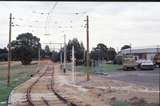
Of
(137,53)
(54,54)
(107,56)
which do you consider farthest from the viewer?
(54,54)

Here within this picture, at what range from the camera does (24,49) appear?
142625 mm

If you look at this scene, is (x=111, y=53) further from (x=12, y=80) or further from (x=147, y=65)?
(x=12, y=80)

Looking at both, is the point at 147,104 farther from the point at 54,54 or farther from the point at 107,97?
the point at 54,54

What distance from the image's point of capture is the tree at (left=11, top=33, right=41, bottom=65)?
142 metres

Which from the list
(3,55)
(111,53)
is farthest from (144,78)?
(111,53)

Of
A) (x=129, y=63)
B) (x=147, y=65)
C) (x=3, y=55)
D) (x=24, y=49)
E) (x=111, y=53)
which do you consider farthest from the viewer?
(x=111, y=53)

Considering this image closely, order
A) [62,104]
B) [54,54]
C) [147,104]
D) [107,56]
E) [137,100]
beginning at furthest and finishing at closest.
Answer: [54,54] → [107,56] → [62,104] → [137,100] → [147,104]

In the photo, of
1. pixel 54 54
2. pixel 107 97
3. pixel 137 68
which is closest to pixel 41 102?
pixel 107 97

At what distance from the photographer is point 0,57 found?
16675cm

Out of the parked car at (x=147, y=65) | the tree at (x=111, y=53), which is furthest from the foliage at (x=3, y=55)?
the parked car at (x=147, y=65)

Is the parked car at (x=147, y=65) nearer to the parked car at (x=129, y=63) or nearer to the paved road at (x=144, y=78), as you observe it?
the parked car at (x=129, y=63)

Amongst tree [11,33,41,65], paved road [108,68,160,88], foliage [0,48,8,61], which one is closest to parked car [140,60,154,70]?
paved road [108,68,160,88]

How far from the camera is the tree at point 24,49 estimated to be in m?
142

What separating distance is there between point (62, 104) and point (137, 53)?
11320 centimetres
